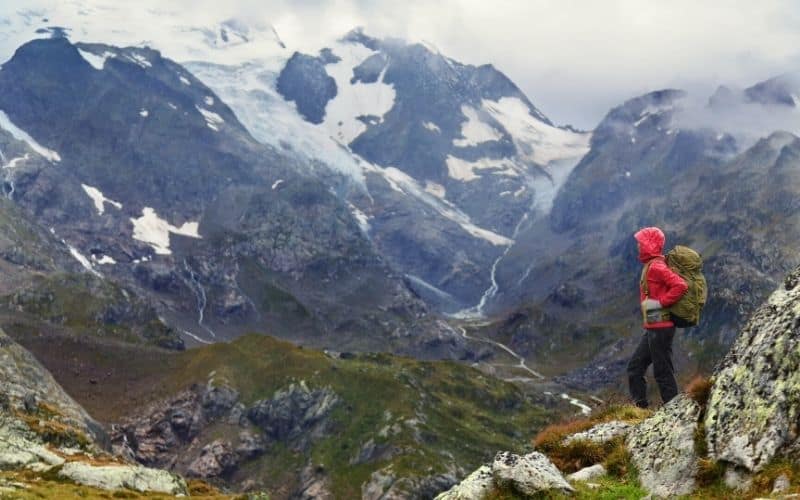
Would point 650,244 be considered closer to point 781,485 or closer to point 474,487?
point 474,487

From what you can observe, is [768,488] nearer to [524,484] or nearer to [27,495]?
[524,484]

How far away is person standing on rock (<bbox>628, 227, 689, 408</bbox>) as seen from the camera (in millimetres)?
24672

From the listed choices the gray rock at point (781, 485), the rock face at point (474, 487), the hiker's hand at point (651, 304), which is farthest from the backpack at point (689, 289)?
the rock face at point (474, 487)

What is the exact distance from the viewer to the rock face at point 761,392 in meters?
18.1

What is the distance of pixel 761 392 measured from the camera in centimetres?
1936

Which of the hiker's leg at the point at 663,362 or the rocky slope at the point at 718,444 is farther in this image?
the hiker's leg at the point at 663,362

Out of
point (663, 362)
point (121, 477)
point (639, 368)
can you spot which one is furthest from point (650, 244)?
point (121, 477)

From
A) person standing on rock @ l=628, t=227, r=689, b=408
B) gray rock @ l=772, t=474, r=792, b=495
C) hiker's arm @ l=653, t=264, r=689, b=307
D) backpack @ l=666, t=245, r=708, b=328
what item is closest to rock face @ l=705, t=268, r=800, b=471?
gray rock @ l=772, t=474, r=792, b=495

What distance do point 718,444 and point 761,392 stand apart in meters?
1.75

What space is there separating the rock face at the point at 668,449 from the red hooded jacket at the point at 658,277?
3.16 meters

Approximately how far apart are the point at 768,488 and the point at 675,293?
822cm

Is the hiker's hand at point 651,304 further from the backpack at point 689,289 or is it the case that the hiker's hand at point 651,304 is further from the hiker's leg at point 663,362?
the hiker's leg at point 663,362

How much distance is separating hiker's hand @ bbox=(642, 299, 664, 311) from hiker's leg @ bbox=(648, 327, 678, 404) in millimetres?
798

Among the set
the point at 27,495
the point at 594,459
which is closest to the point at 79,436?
the point at 27,495
